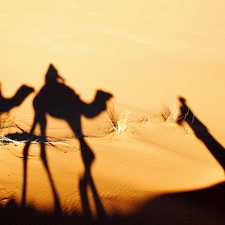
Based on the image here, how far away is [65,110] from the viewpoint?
920 centimetres

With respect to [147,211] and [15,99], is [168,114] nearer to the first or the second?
[15,99]

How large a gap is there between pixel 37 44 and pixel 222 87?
8.93m

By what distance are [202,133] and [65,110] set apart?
411 centimetres

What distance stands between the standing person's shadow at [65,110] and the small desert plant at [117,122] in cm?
42

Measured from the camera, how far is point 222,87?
12312 mm

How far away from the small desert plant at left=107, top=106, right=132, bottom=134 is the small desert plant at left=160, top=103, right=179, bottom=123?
4.06 ft

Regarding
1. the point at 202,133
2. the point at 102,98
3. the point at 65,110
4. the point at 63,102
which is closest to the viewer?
the point at 202,133

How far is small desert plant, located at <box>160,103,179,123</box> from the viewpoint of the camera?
8.57 m

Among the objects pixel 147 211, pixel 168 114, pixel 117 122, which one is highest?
pixel 117 122

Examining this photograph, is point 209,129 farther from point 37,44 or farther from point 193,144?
point 37,44

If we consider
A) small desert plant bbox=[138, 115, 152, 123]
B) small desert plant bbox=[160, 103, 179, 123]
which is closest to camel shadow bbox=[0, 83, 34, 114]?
small desert plant bbox=[138, 115, 152, 123]

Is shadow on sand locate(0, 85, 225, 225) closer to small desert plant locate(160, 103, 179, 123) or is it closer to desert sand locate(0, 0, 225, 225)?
desert sand locate(0, 0, 225, 225)

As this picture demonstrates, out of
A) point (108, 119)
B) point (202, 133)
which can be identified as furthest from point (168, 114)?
point (108, 119)

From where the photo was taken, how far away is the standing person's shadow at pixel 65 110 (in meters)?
5.05
